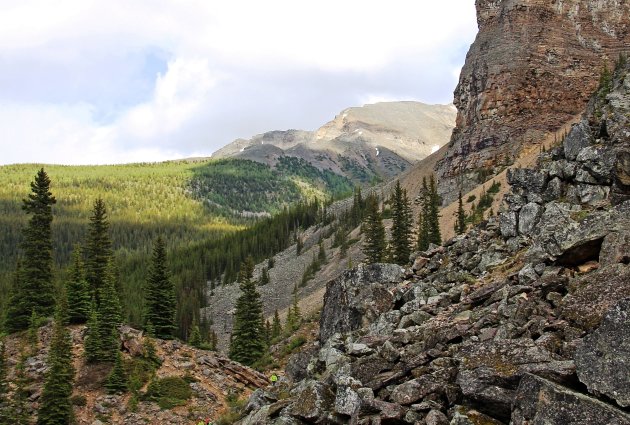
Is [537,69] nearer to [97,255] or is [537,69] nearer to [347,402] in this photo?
[97,255]

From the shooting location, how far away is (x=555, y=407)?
10.7 m

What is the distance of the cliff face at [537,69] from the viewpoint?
123m

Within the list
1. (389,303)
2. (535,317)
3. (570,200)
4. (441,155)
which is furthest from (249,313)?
(441,155)

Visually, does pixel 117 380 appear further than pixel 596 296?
Yes

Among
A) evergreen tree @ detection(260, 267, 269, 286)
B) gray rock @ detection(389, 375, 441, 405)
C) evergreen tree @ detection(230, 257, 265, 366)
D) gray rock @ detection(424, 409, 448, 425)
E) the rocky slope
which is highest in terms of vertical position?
gray rock @ detection(389, 375, 441, 405)

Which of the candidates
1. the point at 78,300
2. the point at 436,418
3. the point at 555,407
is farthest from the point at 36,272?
the point at 555,407

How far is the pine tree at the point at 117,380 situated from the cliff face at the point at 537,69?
101 meters

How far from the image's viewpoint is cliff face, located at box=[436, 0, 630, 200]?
404 ft

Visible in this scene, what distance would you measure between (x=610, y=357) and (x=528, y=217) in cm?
1951

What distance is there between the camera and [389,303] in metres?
28.0

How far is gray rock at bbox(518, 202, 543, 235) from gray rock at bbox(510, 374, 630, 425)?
18524 millimetres

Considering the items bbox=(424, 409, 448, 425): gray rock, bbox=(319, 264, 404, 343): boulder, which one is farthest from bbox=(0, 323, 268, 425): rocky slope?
bbox=(424, 409, 448, 425): gray rock

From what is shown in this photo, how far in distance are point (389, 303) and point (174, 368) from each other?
17350 millimetres

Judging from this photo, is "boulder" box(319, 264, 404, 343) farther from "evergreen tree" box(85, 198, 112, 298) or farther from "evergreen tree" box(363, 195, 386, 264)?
"evergreen tree" box(363, 195, 386, 264)
